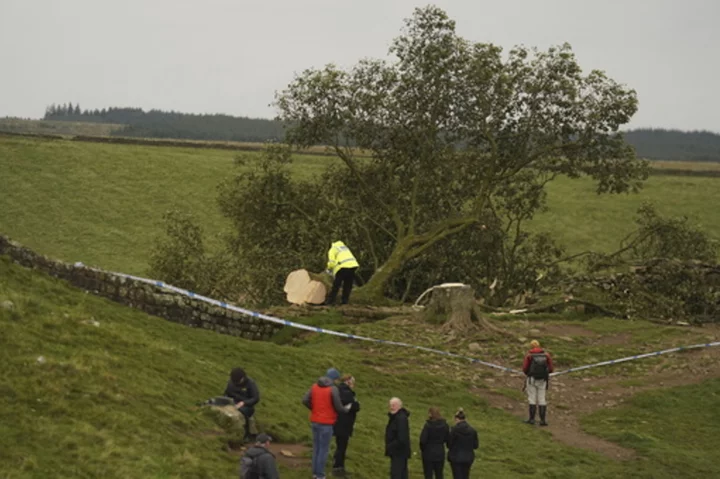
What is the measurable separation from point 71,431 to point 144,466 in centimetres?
132

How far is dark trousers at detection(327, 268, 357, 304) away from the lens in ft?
104

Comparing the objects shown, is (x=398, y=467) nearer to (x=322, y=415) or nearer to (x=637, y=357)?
(x=322, y=415)

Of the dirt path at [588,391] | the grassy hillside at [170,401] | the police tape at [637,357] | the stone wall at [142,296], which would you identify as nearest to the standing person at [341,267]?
the grassy hillside at [170,401]

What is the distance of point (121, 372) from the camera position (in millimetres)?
17188

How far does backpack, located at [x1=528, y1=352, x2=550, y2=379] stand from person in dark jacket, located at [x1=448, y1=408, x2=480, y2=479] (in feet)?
21.2

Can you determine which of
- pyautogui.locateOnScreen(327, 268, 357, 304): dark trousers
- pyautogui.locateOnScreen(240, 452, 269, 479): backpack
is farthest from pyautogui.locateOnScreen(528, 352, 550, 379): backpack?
pyautogui.locateOnScreen(240, 452, 269, 479): backpack

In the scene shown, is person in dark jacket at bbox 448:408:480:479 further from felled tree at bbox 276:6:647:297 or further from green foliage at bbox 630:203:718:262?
green foliage at bbox 630:203:718:262

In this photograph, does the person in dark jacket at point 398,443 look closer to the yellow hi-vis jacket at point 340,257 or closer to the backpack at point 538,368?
the backpack at point 538,368

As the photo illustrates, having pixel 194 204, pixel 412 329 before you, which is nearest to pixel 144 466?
pixel 412 329

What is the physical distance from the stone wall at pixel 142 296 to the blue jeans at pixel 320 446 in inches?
429

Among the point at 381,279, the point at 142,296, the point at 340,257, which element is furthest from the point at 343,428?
the point at 381,279

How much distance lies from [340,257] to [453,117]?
46.3ft

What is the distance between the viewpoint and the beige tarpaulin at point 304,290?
32781 mm

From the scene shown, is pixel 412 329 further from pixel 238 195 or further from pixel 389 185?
pixel 238 195
